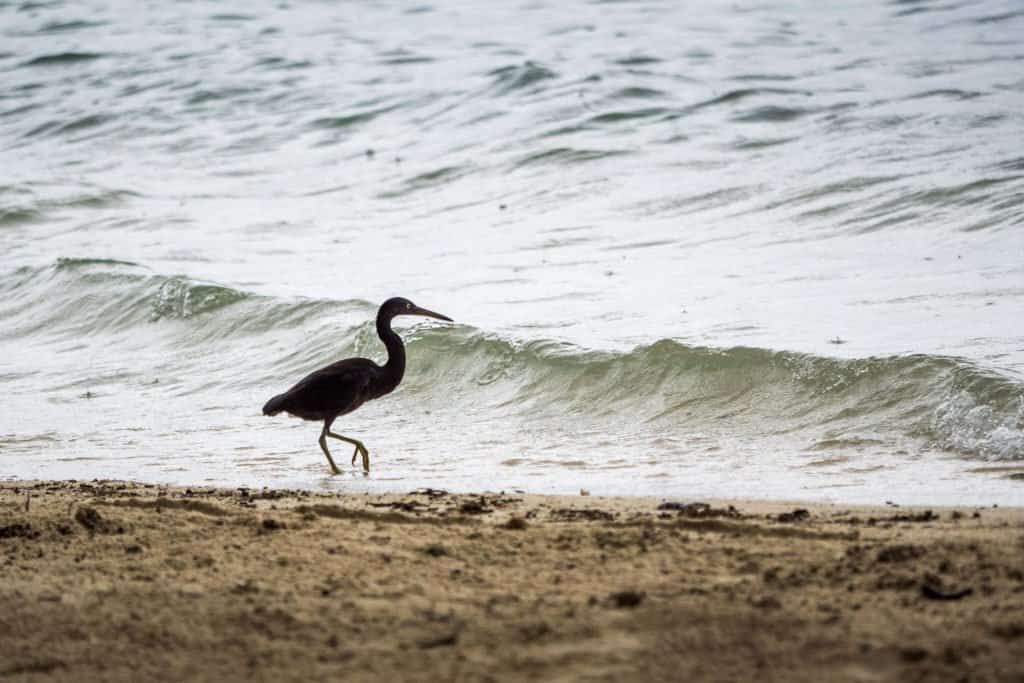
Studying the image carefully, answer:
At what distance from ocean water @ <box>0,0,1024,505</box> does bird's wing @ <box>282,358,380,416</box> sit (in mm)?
378

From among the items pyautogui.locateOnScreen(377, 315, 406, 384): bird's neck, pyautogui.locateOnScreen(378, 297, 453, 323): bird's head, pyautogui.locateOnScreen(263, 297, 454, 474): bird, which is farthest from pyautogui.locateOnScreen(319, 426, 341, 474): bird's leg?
pyautogui.locateOnScreen(378, 297, 453, 323): bird's head

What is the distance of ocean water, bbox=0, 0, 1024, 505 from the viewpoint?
339 inches

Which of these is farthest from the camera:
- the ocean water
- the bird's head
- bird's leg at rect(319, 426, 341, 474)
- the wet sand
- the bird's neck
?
the bird's head

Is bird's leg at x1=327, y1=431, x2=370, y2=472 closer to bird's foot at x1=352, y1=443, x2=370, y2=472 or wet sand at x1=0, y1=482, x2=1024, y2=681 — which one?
bird's foot at x1=352, y1=443, x2=370, y2=472

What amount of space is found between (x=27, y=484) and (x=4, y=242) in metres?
11.2

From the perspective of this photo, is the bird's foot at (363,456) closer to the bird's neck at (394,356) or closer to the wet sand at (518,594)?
the bird's neck at (394,356)

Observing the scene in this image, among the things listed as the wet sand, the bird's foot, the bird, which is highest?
the wet sand

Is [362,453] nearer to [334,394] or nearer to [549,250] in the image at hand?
[334,394]

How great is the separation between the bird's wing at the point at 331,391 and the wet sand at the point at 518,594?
88.5 inches

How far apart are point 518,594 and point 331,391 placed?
159 inches

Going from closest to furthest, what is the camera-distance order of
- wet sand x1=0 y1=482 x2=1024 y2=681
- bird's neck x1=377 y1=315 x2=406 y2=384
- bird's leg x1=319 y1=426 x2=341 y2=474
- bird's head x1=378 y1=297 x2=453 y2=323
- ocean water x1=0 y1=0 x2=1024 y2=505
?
wet sand x1=0 y1=482 x2=1024 y2=681, bird's leg x1=319 y1=426 x2=341 y2=474, ocean water x1=0 y1=0 x2=1024 y2=505, bird's neck x1=377 y1=315 x2=406 y2=384, bird's head x1=378 y1=297 x2=453 y2=323

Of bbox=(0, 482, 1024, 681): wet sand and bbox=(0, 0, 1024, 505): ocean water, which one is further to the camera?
bbox=(0, 0, 1024, 505): ocean water

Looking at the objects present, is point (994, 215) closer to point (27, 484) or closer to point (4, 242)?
point (27, 484)

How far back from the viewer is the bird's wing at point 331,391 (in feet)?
28.6
